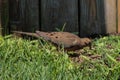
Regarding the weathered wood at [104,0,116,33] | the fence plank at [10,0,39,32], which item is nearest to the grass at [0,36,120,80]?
the fence plank at [10,0,39,32]

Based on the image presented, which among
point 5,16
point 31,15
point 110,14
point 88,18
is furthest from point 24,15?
point 110,14

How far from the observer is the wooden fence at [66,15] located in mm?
5004

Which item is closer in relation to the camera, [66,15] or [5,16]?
[5,16]

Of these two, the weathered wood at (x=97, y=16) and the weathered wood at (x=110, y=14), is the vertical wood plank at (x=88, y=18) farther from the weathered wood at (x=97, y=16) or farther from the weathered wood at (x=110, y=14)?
the weathered wood at (x=110, y=14)

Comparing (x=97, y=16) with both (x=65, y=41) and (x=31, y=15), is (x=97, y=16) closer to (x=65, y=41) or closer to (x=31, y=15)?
(x=31, y=15)

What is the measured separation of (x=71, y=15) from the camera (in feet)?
→ 17.0

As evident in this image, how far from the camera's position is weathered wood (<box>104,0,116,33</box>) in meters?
5.30

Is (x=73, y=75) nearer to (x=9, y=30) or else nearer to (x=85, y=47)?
(x=85, y=47)

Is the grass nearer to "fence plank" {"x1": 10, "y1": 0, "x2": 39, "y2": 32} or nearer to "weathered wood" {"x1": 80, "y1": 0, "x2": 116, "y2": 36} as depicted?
"fence plank" {"x1": 10, "y1": 0, "x2": 39, "y2": 32}

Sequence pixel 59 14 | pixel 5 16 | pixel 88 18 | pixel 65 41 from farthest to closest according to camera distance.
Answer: pixel 88 18 → pixel 59 14 → pixel 5 16 → pixel 65 41

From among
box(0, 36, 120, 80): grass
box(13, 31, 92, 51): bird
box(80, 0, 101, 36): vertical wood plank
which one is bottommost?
box(0, 36, 120, 80): grass

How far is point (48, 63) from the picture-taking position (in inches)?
160

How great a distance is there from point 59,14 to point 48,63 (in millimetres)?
1197

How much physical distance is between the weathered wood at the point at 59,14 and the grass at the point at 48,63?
0.56m
